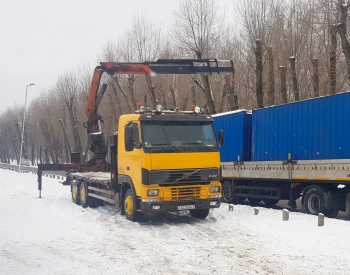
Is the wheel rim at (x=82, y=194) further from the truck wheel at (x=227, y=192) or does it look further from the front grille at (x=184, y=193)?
the front grille at (x=184, y=193)

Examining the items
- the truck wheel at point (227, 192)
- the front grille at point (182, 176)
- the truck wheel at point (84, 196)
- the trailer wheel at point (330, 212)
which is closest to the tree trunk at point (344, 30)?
the truck wheel at point (227, 192)

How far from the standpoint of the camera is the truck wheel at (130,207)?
11.6 metres

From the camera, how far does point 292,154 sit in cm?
1420

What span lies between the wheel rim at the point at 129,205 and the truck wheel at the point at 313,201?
5.35 meters

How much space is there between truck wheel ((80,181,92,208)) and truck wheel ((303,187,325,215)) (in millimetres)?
7465

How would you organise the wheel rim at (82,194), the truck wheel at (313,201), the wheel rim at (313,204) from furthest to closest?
1. the wheel rim at (82,194)
2. the wheel rim at (313,204)
3. the truck wheel at (313,201)

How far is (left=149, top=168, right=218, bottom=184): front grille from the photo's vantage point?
10961 millimetres

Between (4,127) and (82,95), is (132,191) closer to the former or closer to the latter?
(82,95)

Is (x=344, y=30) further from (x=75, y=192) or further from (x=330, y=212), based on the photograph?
(x=75, y=192)

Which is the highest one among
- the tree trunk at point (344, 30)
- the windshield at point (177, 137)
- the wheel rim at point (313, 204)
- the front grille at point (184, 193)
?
the tree trunk at point (344, 30)

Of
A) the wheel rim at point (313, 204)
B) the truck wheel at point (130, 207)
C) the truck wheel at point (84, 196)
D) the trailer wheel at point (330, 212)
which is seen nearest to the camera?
the truck wheel at point (130, 207)

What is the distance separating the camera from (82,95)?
172ft

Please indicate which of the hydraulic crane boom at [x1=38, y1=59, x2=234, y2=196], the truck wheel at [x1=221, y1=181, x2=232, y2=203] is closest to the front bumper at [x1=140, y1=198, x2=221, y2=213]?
the hydraulic crane boom at [x1=38, y1=59, x2=234, y2=196]

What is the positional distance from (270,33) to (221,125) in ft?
36.7
